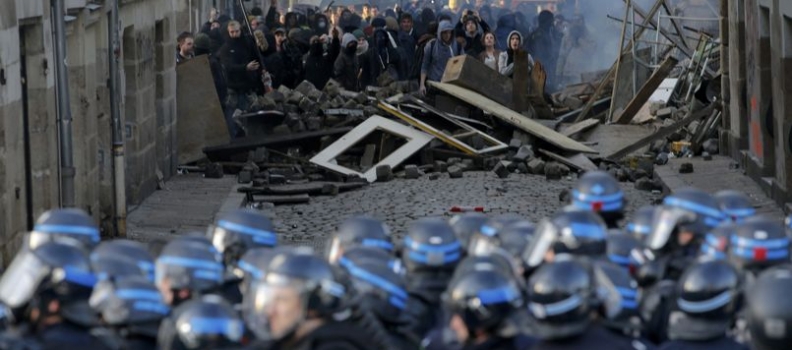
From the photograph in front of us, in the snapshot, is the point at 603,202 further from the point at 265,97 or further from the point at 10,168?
the point at 265,97

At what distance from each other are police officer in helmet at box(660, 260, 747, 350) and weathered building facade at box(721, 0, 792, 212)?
39.7ft

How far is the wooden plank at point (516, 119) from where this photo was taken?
90.6 feet

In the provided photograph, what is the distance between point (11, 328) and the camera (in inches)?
369

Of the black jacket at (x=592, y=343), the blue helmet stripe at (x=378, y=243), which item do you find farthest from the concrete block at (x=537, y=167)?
the black jacket at (x=592, y=343)

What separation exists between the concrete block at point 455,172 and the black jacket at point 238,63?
4.96 meters

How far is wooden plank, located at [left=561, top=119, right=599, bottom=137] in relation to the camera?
2939 centimetres

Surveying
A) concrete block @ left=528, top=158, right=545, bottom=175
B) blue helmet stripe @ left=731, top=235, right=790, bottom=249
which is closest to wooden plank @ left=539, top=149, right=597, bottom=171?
concrete block @ left=528, top=158, right=545, bottom=175

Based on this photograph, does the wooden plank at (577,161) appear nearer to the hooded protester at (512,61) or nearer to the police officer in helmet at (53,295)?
the hooded protester at (512,61)

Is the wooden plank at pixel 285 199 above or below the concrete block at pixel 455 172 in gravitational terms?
below

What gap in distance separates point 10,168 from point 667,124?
47.9 feet

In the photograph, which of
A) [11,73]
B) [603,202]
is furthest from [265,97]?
[603,202]

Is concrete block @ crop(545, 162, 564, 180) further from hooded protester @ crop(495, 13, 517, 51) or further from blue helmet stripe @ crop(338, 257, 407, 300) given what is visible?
blue helmet stripe @ crop(338, 257, 407, 300)

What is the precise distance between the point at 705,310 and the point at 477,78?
68.5ft

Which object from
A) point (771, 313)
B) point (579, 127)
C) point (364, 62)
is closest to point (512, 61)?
point (579, 127)
